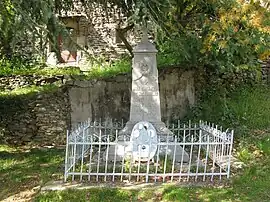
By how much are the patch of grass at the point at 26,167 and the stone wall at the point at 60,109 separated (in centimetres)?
54

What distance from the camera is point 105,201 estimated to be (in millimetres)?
5602

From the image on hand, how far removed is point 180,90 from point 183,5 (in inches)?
83.5

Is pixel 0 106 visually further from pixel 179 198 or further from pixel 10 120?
pixel 179 198

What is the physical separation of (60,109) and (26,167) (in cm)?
257

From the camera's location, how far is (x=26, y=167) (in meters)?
7.42

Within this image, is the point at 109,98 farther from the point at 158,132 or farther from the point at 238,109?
the point at 238,109

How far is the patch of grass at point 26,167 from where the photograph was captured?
6.43m

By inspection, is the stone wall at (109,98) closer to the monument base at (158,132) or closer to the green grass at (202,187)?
the green grass at (202,187)

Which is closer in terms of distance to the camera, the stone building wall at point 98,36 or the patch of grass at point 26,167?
the patch of grass at point 26,167

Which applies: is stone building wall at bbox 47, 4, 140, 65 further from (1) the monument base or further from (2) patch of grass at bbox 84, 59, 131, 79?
(1) the monument base

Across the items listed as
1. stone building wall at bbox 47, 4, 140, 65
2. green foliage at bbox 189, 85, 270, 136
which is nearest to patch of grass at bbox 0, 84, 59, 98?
green foliage at bbox 189, 85, 270, 136

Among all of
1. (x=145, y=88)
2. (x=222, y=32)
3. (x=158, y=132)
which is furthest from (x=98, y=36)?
(x=158, y=132)

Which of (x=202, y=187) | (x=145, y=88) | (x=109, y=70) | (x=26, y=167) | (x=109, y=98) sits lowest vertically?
(x=26, y=167)

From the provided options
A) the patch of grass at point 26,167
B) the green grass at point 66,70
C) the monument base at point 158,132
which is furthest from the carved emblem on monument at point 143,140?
the green grass at point 66,70
